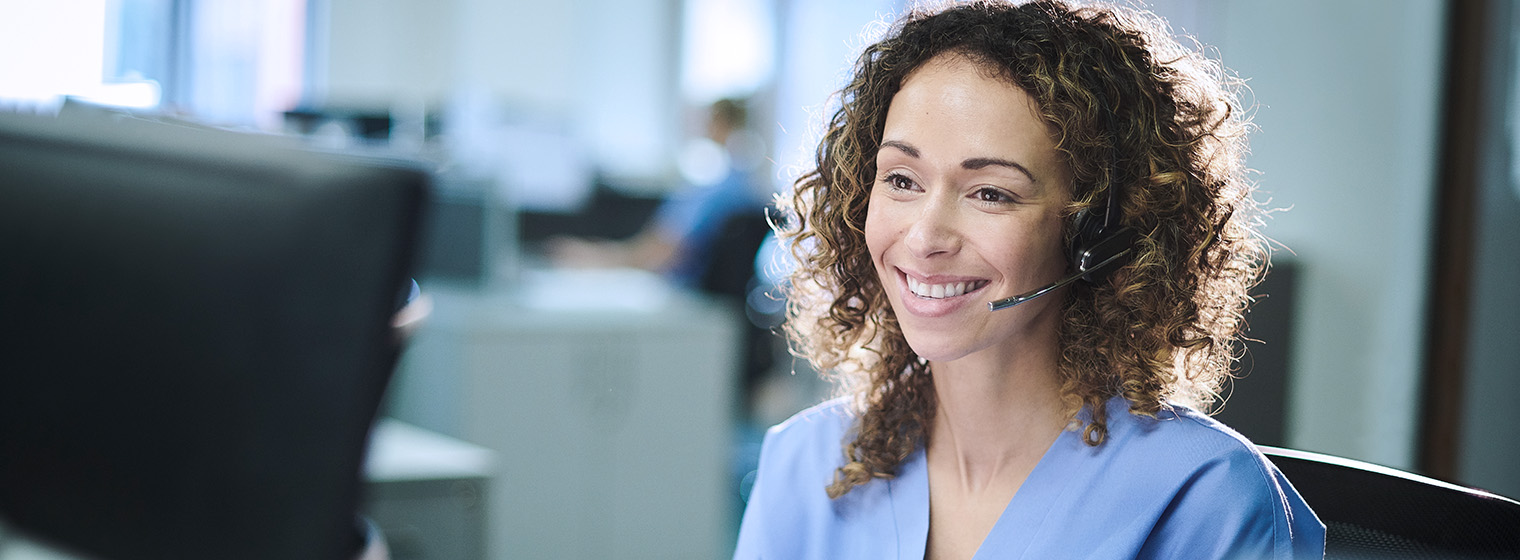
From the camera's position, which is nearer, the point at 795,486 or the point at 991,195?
the point at 991,195

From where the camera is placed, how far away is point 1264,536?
0.79 metres

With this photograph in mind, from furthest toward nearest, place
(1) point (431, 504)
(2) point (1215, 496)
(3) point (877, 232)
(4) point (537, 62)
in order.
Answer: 1. (4) point (537, 62)
2. (1) point (431, 504)
3. (3) point (877, 232)
4. (2) point (1215, 496)

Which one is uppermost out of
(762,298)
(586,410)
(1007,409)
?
(1007,409)

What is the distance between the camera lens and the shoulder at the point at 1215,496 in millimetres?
792

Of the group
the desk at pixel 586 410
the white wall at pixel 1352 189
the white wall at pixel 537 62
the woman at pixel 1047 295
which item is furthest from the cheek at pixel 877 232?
the white wall at pixel 537 62

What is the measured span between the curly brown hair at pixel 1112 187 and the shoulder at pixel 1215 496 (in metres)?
0.04

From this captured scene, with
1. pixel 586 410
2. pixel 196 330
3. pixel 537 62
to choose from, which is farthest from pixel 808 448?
pixel 537 62

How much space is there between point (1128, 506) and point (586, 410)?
7.27 feet

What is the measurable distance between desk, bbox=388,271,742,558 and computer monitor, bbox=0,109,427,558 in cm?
229

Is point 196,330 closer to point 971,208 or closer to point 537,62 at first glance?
point 971,208

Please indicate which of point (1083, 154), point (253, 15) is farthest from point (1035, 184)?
point (253, 15)

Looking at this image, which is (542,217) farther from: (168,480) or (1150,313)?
(168,480)

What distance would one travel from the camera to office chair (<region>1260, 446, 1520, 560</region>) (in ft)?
2.56

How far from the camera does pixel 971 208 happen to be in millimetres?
852
